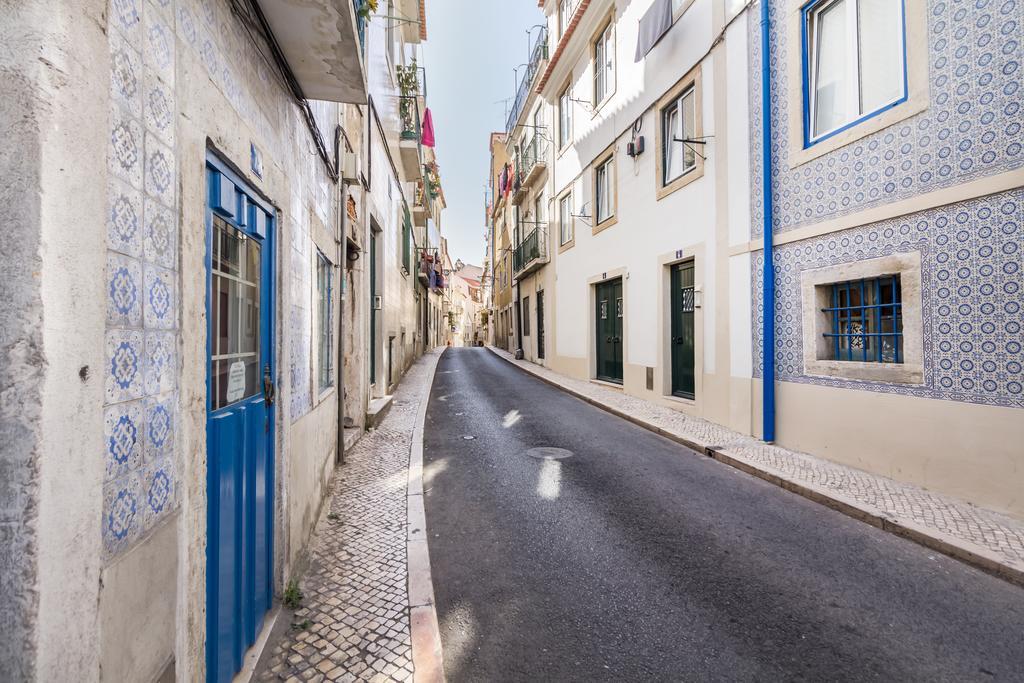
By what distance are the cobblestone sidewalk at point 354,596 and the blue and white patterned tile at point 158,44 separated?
8.73 feet

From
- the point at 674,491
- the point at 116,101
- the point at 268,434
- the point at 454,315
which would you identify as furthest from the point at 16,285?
the point at 454,315

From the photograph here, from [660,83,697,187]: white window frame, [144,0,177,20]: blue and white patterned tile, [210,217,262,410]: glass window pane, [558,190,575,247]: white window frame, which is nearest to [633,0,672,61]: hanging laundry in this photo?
[660,83,697,187]: white window frame

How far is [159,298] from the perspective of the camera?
62.6 inches

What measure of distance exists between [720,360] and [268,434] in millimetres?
6991

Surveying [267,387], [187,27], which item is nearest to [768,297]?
[267,387]

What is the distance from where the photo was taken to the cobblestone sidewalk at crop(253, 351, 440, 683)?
2.40 meters

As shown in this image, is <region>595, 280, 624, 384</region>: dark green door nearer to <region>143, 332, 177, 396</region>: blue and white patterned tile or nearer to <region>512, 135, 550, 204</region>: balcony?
<region>512, 135, 550, 204</region>: balcony

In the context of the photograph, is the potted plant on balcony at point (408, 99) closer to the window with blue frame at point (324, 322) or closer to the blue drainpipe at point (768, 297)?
the blue drainpipe at point (768, 297)

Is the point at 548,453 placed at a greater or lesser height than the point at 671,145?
lesser

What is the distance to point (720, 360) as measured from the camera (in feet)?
25.6

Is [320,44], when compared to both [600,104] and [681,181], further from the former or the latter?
[600,104]

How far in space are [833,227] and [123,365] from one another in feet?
22.5

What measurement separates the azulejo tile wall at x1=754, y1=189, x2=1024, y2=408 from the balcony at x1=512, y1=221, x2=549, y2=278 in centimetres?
1317

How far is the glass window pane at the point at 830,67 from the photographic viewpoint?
5.91 metres
